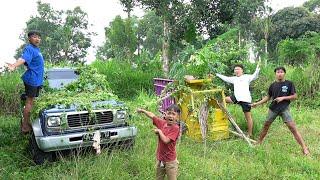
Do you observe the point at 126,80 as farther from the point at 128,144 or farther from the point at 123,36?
the point at 123,36

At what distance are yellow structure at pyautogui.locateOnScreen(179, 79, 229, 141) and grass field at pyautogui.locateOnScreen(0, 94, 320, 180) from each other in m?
0.26

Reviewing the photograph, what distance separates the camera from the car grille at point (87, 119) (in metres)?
5.74

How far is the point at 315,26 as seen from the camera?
3331 centimetres

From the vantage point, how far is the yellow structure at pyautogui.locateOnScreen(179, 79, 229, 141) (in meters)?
7.44

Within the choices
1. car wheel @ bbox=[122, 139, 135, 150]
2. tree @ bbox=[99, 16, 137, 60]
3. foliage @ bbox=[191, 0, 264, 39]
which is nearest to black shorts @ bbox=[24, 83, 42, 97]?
car wheel @ bbox=[122, 139, 135, 150]

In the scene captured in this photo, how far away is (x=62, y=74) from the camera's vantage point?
25.2ft

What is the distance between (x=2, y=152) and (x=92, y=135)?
2.03 metres

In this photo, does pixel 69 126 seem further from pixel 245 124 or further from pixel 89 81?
pixel 245 124

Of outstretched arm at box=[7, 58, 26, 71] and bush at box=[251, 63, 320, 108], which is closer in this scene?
outstretched arm at box=[7, 58, 26, 71]

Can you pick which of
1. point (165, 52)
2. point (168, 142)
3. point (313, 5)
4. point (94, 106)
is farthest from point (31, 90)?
point (313, 5)

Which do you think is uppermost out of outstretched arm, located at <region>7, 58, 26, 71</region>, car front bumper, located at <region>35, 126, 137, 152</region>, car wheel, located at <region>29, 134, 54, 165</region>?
outstretched arm, located at <region>7, 58, 26, 71</region>

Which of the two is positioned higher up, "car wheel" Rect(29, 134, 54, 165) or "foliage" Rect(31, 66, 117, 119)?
"foliage" Rect(31, 66, 117, 119)

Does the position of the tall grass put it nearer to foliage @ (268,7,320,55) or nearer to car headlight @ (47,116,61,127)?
car headlight @ (47,116,61,127)

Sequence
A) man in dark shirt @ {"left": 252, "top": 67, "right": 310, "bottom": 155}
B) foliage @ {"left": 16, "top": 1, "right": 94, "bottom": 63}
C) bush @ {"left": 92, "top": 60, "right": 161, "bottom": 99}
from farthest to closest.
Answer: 1. foliage @ {"left": 16, "top": 1, "right": 94, "bottom": 63}
2. bush @ {"left": 92, "top": 60, "right": 161, "bottom": 99}
3. man in dark shirt @ {"left": 252, "top": 67, "right": 310, "bottom": 155}
